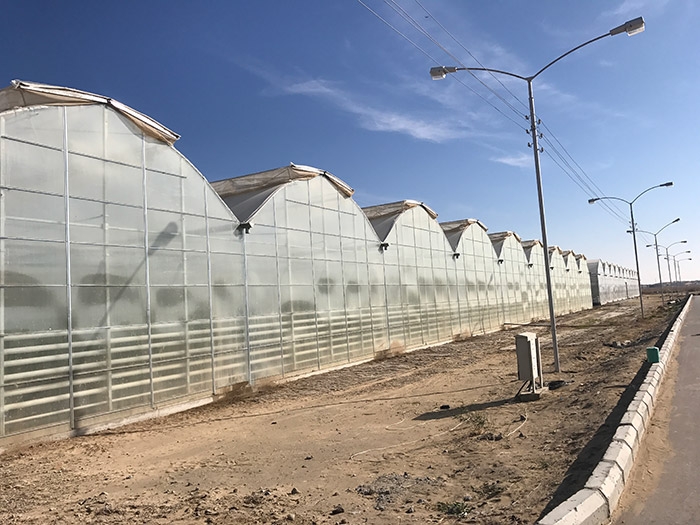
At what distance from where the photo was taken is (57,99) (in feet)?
37.0

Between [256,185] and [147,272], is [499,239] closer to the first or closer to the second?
[256,185]

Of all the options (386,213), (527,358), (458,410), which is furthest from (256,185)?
(527,358)

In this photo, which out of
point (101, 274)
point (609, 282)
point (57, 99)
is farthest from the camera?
point (609, 282)

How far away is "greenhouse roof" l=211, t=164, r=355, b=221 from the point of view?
18.5 meters

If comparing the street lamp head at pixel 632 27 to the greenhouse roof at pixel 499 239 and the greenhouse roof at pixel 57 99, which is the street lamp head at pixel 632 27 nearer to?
the greenhouse roof at pixel 57 99

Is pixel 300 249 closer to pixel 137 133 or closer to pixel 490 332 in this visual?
pixel 137 133

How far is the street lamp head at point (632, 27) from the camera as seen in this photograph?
13.3 metres

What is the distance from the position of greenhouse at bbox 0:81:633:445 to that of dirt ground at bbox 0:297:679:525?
1234 mm

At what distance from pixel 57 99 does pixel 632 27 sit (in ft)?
47.1

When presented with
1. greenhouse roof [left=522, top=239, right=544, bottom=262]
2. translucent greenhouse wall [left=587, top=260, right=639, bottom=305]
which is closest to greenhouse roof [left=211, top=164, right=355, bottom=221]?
greenhouse roof [left=522, top=239, right=544, bottom=262]

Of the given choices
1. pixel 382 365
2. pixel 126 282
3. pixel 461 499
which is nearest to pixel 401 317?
pixel 382 365

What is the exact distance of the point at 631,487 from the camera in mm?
5984

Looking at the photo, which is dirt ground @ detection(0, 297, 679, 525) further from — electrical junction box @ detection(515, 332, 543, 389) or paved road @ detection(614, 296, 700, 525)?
paved road @ detection(614, 296, 700, 525)

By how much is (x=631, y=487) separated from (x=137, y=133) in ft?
42.6
